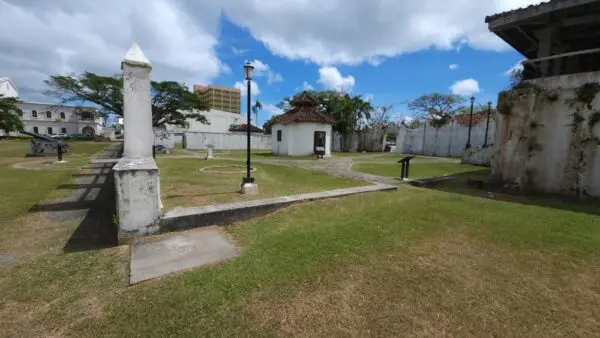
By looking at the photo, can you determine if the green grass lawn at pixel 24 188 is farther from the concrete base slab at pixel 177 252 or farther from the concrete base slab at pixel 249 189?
the concrete base slab at pixel 249 189

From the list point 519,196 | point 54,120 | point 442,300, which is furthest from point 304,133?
point 54,120

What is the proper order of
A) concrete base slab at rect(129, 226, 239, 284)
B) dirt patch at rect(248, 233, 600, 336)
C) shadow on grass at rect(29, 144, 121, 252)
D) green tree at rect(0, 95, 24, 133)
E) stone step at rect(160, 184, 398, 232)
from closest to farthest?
dirt patch at rect(248, 233, 600, 336) < concrete base slab at rect(129, 226, 239, 284) < shadow on grass at rect(29, 144, 121, 252) < stone step at rect(160, 184, 398, 232) < green tree at rect(0, 95, 24, 133)

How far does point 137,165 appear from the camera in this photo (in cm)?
404

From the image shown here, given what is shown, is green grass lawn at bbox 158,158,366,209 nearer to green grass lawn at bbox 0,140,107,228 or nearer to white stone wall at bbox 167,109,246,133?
green grass lawn at bbox 0,140,107,228

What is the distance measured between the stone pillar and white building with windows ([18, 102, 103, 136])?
2503 inches

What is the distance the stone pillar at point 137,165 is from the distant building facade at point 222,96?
91.6 metres

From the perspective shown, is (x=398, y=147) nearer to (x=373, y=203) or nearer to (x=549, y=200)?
(x=549, y=200)

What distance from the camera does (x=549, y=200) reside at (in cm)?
679

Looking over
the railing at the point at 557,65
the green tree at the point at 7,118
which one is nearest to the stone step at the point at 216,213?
the railing at the point at 557,65

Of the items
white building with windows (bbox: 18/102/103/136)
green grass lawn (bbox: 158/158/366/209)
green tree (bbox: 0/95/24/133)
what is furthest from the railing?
white building with windows (bbox: 18/102/103/136)

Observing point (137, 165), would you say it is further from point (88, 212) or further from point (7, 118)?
point (7, 118)

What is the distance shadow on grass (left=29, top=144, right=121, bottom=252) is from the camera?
13.3 ft

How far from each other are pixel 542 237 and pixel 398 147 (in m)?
24.2

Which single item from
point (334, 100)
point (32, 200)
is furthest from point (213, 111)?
point (32, 200)
